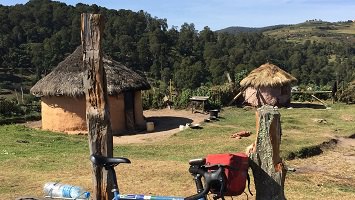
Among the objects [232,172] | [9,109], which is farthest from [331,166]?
[9,109]

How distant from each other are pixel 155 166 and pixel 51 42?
3931 centimetres

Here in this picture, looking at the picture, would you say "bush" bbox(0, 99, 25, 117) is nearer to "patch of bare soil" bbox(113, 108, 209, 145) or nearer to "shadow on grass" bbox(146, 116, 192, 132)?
"patch of bare soil" bbox(113, 108, 209, 145)

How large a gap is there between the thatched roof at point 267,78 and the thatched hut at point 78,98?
7.89 m

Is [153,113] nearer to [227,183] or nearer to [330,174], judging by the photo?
[330,174]

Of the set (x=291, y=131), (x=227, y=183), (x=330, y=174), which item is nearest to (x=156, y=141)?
(x=291, y=131)

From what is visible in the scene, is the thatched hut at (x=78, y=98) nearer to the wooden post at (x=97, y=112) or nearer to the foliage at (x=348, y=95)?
the wooden post at (x=97, y=112)

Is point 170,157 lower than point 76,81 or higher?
lower

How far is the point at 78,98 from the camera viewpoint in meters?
18.1

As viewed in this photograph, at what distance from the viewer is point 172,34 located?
209 ft

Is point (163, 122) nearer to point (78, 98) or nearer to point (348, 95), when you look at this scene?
point (78, 98)

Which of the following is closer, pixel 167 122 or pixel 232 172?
pixel 232 172

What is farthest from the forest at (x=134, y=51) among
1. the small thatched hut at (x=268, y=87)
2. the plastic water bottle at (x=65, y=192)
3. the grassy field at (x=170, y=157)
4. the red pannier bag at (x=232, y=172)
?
the red pannier bag at (x=232, y=172)

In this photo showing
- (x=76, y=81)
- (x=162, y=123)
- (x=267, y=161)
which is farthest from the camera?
(x=162, y=123)

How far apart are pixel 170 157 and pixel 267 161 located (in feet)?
25.5
